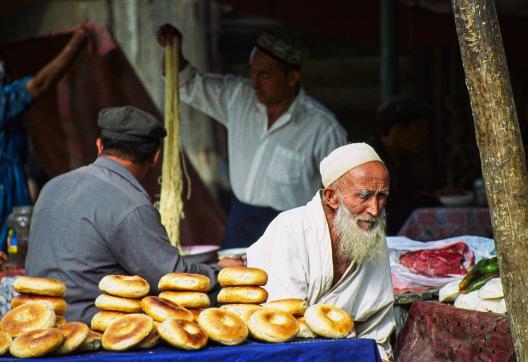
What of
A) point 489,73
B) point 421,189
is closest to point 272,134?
point 421,189

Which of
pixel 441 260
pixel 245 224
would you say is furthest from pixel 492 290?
pixel 245 224

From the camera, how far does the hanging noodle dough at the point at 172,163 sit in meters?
6.08

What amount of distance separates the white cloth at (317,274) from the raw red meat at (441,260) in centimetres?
85

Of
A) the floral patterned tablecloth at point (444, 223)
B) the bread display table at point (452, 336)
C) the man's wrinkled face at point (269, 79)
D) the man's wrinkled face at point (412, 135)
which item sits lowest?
the bread display table at point (452, 336)

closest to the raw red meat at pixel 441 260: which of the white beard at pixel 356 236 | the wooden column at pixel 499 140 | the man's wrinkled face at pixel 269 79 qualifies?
the white beard at pixel 356 236

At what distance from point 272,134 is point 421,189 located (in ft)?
4.90

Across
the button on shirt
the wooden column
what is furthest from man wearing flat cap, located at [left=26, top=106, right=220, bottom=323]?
the wooden column

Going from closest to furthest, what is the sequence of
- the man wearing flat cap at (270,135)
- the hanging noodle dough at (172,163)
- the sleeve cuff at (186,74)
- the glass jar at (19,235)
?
the glass jar at (19,235)
the hanging noodle dough at (172,163)
the man wearing flat cap at (270,135)
the sleeve cuff at (186,74)

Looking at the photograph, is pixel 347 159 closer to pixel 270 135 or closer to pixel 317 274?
pixel 317 274

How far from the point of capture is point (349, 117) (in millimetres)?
10844

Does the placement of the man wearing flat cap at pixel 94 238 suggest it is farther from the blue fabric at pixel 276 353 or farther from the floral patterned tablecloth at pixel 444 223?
the floral patterned tablecloth at pixel 444 223

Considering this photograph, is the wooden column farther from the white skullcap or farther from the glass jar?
the glass jar

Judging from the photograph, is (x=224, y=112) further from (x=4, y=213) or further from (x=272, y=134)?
(x=4, y=213)

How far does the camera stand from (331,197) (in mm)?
4391
